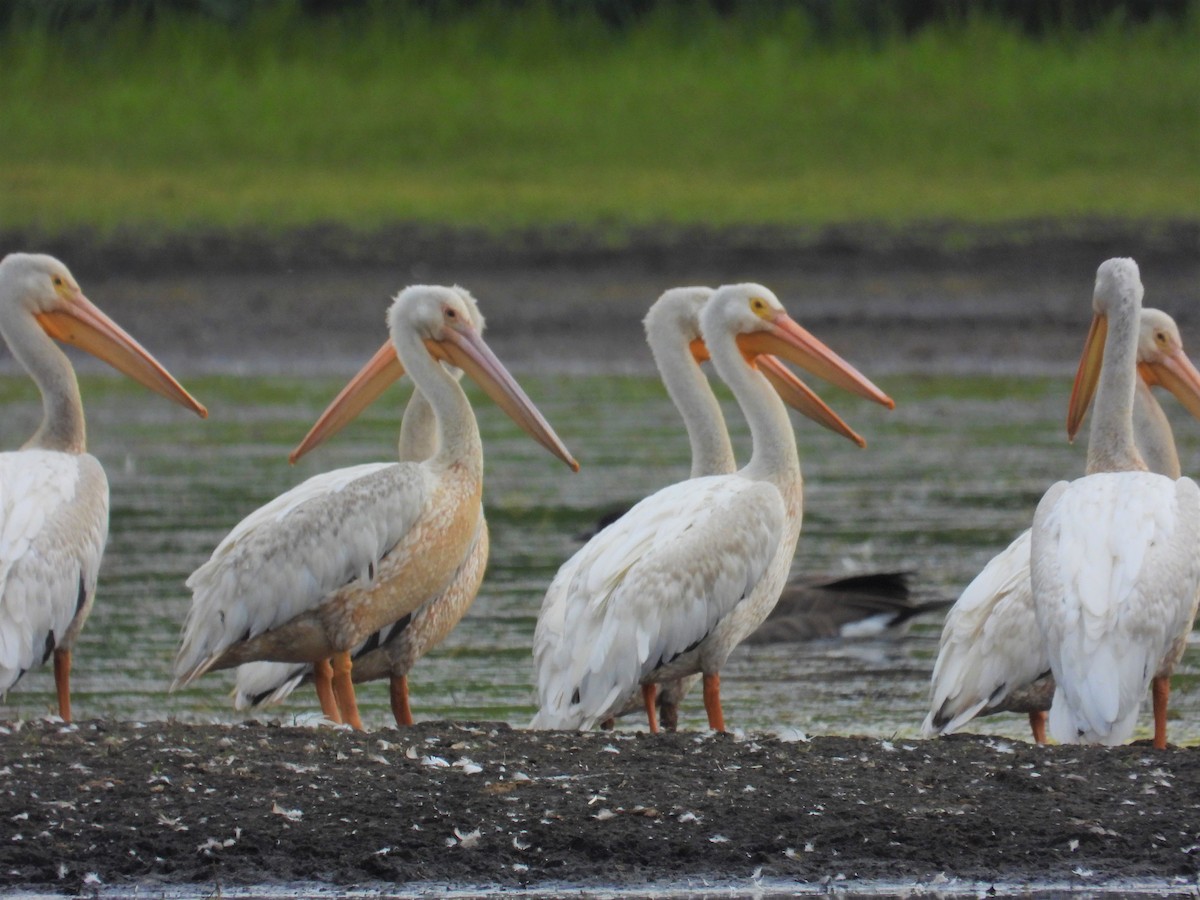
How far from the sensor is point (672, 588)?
636cm

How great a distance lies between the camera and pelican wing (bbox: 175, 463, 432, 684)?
649 centimetres

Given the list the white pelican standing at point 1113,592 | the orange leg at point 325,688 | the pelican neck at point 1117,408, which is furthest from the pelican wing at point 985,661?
the orange leg at point 325,688

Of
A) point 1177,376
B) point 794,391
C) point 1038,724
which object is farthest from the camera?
point 794,391

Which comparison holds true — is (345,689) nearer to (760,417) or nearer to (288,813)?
(760,417)

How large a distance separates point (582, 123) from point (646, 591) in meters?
14.9

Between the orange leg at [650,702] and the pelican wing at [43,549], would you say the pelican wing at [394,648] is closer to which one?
the pelican wing at [43,549]

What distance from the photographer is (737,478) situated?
6797 mm

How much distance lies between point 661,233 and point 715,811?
532 inches

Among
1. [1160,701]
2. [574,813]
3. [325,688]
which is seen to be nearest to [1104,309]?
[1160,701]

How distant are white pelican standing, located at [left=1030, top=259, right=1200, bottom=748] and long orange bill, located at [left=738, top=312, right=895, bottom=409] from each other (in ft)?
4.14

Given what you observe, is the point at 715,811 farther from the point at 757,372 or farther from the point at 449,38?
the point at 449,38

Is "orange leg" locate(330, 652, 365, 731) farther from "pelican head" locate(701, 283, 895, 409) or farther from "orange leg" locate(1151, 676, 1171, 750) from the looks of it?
"orange leg" locate(1151, 676, 1171, 750)

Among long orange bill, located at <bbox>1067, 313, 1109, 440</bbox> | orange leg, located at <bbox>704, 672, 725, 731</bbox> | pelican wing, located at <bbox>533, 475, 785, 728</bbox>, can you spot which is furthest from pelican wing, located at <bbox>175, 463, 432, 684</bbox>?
long orange bill, located at <bbox>1067, 313, 1109, 440</bbox>

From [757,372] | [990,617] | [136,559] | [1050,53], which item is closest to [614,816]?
[990,617]
